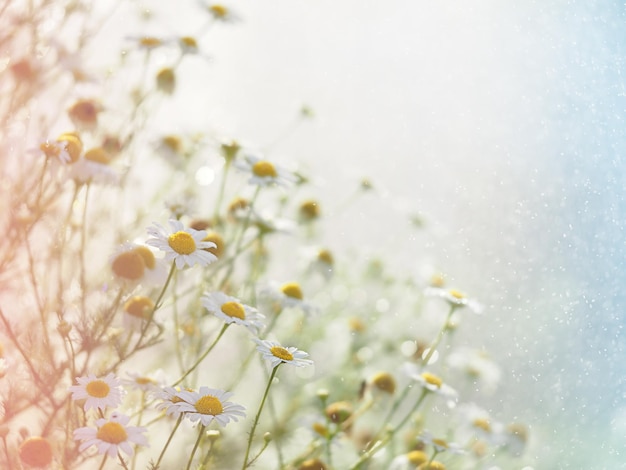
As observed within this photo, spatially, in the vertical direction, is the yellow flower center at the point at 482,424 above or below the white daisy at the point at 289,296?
below

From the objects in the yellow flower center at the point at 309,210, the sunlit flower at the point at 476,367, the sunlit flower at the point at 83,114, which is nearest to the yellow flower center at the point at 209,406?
the sunlit flower at the point at 83,114

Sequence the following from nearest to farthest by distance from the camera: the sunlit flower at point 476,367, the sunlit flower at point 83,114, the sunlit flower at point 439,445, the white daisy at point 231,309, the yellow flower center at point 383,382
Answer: the white daisy at point 231,309 < the sunlit flower at point 439,445 < the sunlit flower at point 83,114 < the yellow flower center at point 383,382 < the sunlit flower at point 476,367

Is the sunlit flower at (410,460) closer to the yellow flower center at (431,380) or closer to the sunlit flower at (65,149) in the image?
the yellow flower center at (431,380)

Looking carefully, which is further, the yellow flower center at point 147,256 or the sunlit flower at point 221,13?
the sunlit flower at point 221,13

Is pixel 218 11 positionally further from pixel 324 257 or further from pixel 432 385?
pixel 432 385

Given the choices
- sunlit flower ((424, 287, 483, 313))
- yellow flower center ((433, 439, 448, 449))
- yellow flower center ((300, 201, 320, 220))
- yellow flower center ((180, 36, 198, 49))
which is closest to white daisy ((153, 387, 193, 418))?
yellow flower center ((433, 439, 448, 449))

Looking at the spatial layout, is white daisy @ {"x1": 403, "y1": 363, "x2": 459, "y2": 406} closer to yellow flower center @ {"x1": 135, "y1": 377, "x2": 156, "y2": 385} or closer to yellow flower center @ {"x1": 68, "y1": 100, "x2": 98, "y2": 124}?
yellow flower center @ {"x1": 135, "y1": 377, "x2": 156, "y2": 385}
